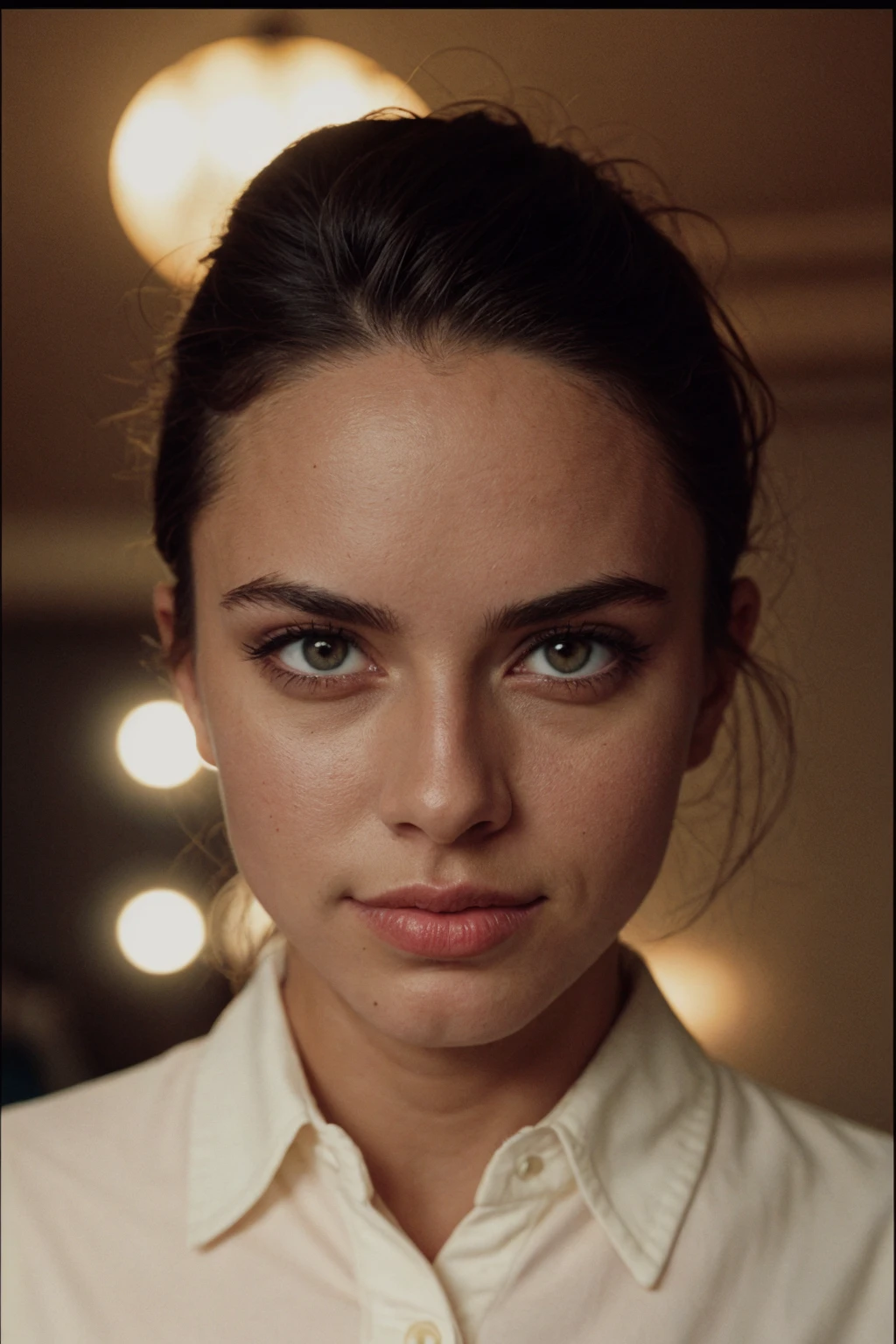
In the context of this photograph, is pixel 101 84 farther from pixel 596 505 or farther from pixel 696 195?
pixel 596 505

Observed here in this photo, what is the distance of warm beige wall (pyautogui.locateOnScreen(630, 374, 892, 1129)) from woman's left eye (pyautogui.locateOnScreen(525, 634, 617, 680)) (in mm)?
567

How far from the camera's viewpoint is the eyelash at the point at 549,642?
697 mm

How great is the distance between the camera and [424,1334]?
71 centimetres

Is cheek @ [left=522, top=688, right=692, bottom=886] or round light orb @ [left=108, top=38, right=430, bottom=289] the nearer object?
cheek @ [left=522, top=688, right=692, bottom=886]

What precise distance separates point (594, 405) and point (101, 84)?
0.62 m

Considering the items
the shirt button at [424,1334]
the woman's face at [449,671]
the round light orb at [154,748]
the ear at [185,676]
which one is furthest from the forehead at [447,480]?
the round light orb at [154,748]

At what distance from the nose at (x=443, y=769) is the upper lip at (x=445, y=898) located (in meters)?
0.03

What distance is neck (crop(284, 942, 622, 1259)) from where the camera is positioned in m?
0.78

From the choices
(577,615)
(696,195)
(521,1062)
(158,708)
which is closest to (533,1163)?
(521,1062)

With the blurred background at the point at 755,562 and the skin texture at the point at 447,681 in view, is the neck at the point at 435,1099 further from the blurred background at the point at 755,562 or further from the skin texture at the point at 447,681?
the blurred background at the point at 755,562

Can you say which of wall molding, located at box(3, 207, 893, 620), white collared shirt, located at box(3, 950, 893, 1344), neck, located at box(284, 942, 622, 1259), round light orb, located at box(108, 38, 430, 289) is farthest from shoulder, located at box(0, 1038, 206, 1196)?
round light orb, located at box(108, 38, 430, 289)

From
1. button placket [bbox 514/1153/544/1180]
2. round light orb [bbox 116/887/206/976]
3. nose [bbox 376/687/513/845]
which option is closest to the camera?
nose [bbox 376/687/513/845]

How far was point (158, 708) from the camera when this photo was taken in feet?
3.91

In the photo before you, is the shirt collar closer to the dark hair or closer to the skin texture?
the skin texture
